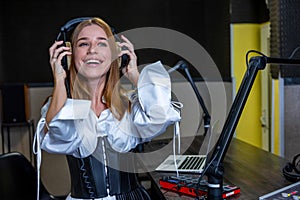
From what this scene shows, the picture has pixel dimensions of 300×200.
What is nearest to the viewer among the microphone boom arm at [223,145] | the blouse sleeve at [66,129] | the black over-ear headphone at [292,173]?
the microphone boom arm at [223,145]

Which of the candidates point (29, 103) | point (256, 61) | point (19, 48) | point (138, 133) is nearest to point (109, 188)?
point (138, 133)

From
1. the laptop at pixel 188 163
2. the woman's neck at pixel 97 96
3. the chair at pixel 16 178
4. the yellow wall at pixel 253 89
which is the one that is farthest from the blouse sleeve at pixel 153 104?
the yellow wall at pixel 253 89

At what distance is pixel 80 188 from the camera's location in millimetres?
1119

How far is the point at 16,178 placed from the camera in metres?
1.58

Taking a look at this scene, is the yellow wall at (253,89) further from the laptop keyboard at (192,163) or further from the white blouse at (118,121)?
the white blouse at (118,121)

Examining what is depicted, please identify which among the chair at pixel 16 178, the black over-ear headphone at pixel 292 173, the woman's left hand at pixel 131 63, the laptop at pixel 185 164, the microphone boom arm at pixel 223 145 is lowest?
the chair at pixel 16 178

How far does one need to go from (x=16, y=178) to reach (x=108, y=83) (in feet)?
2.56

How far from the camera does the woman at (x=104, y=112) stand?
3.15 ft

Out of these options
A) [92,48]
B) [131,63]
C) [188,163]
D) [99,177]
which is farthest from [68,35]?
[188,163]

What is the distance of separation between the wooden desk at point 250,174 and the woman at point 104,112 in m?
0.21

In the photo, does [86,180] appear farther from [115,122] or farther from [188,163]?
[188,163]

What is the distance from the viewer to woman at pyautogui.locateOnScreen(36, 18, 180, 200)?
3.15 ft

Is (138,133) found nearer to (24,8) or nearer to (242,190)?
(242,190)

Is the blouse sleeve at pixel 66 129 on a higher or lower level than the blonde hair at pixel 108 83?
lower
